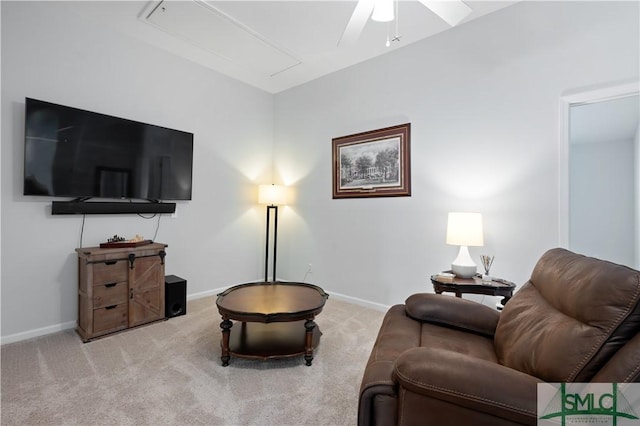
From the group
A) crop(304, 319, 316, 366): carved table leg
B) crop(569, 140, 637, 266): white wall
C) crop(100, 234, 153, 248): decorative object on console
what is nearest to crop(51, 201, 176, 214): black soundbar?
crop(100, 234, 153, 248): decorative object on console

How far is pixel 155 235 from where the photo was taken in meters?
3.30

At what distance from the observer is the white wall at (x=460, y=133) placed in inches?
91.1

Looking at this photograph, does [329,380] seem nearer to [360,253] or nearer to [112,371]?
[112,371]

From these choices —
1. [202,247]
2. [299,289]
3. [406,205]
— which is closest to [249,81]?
[202,247]

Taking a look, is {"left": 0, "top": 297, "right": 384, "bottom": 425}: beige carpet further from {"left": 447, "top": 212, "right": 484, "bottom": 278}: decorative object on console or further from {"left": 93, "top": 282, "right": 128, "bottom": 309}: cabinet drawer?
{"left": 447, "top": 212, "right": 484, "bottom": 278}: decorative object on console

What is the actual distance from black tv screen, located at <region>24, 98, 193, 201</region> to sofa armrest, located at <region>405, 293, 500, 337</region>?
2.85m

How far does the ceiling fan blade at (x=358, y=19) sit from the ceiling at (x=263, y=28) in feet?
0.53

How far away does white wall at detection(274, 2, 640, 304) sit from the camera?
2.31 meters

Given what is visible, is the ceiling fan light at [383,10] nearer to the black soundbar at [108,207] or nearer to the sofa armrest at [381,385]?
the sofa armrest at [381,385]

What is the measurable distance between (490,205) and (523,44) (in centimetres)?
138

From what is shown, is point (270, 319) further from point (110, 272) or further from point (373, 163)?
point (373, 163)

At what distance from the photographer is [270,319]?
6.55ft
